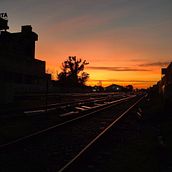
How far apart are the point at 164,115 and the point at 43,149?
10408mm

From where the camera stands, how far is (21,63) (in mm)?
73562

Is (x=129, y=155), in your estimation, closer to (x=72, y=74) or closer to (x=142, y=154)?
(x=142, y=154)

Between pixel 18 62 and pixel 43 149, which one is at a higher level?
pixel 18 62

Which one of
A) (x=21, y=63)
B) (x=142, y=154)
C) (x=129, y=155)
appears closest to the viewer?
(x=129, y=155)

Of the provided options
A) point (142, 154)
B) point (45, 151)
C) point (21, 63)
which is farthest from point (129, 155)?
point (21, 63)

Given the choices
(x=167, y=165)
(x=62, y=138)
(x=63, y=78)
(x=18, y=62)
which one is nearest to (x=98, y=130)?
(x=62, y=138)

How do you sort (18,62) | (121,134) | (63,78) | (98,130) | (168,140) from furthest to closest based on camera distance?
1. (63,78)
2. (18,62)
3. (98,130)
4. (121,134)
5. (168,140)

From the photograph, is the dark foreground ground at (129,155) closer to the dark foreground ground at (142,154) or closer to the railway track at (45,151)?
the dark foreground ground at (142,154)

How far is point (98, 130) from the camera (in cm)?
1281

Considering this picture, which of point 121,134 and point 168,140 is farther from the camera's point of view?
→ point 121,134

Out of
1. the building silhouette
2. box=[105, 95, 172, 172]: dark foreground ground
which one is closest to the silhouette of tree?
the building silhouette

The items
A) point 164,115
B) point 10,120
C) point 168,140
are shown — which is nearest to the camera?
point 168,140

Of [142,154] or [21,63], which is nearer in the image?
[142,154]

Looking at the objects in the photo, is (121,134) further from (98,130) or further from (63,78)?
(63,78)
